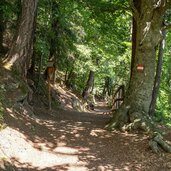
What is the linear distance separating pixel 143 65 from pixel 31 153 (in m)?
4.51

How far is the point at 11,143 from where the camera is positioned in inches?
294

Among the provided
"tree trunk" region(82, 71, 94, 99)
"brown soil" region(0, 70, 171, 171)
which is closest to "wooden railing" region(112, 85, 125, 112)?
"brown soil" region(0, 70, 171, 171)

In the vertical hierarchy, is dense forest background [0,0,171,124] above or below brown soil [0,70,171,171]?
above

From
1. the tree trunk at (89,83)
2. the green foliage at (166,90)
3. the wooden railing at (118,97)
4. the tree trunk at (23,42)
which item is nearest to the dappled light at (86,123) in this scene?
the tree trunk at (23,42)

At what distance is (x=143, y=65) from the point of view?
393 inches

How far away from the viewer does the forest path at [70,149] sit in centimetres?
713

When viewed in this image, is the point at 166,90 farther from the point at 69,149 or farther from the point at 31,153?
the point at 31,153

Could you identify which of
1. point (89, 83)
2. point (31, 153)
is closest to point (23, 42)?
point (31, 153)

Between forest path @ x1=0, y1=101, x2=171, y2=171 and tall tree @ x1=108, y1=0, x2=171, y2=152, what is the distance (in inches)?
27.9

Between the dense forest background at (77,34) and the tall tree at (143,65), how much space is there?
6.70 feet

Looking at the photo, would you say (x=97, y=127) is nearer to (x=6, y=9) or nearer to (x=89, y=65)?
(x=6, y=9)

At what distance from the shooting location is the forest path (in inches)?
281

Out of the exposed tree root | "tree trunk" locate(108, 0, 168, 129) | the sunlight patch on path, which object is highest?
"tree trunk" locate(108, 0, 168, 129)

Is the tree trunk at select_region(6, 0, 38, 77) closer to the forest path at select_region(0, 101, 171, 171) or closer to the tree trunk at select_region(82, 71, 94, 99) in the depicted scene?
the forest path at select_region(0, 101, 171, 171)
